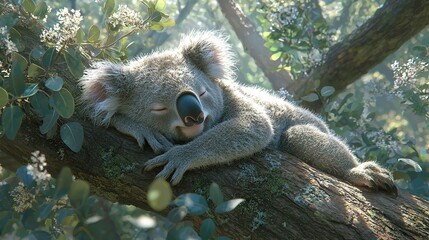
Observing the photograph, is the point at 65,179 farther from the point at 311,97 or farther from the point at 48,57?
the point at 311,97

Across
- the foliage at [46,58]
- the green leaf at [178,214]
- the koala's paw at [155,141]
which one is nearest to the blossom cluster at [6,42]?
the foliage at [46,58]

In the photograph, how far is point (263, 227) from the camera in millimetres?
2170

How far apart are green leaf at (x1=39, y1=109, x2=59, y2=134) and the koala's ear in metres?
0.37

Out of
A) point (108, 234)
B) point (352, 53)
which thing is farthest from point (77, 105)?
point (352, 53)

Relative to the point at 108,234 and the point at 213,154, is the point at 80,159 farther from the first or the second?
the point at 108,234

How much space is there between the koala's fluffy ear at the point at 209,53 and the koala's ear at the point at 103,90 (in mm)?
461

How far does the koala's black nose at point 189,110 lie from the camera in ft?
7.94

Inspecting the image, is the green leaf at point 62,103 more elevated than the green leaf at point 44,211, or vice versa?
the green leaf at point 62,103

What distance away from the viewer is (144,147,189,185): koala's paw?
2291 millimetres

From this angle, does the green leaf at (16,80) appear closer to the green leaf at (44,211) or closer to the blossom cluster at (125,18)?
the green leaf at (44,211)

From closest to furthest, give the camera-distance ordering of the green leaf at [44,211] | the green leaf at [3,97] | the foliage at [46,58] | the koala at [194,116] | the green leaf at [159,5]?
the green leaf at [44,211] < the green leaf at [3,97] < the foliage at [46,58] < the koala at [194,116] < the green leaf at [159,5]

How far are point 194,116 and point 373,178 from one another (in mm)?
930

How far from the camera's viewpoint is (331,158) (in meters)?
2.80

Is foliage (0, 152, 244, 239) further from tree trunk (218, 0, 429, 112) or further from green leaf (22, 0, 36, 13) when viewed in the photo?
tree trunk (218, 0, 429, 112)
